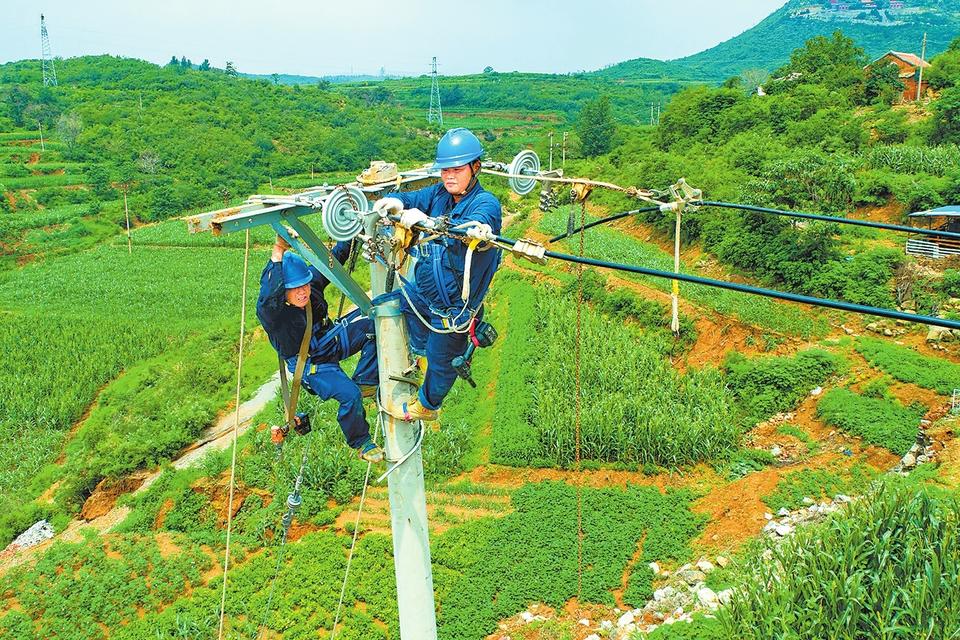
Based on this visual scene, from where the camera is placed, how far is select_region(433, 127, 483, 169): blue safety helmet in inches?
153

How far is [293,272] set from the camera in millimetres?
3746

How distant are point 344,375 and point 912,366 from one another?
41.1ft

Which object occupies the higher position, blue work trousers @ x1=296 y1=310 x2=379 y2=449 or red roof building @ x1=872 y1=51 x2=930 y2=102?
red roof building @ x1=872 y1=51 x2=930 y2=102

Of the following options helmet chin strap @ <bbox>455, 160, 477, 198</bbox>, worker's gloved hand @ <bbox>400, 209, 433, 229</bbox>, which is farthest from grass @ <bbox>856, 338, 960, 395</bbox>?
worker's gloved hand @ <bbox>400, 209, 433, 229</bbox>

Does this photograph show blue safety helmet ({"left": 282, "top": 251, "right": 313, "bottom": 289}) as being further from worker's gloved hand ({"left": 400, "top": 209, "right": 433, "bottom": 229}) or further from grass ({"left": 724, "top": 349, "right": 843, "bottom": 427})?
grass ({"left": 724, "top": 349, "right": 843, "bottom": 427})

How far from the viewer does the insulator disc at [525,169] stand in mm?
4289

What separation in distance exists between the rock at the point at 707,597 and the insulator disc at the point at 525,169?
576 cm

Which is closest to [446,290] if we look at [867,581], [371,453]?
[371,453]

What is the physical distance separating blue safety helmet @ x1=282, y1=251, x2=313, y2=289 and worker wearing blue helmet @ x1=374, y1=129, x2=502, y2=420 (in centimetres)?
56

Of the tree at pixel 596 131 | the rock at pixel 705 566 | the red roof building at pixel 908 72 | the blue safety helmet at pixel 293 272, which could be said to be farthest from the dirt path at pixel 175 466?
the tree at pixel 596 131

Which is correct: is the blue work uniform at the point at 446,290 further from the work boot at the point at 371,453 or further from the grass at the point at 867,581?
the grass at the point at 867,581

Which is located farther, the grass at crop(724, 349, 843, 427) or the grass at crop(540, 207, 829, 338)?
the grass at crop(540, 207, 829, 338)

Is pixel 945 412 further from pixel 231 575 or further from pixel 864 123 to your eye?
pixel 864 123

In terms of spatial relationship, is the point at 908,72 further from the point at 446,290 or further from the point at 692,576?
the point at 446,290
